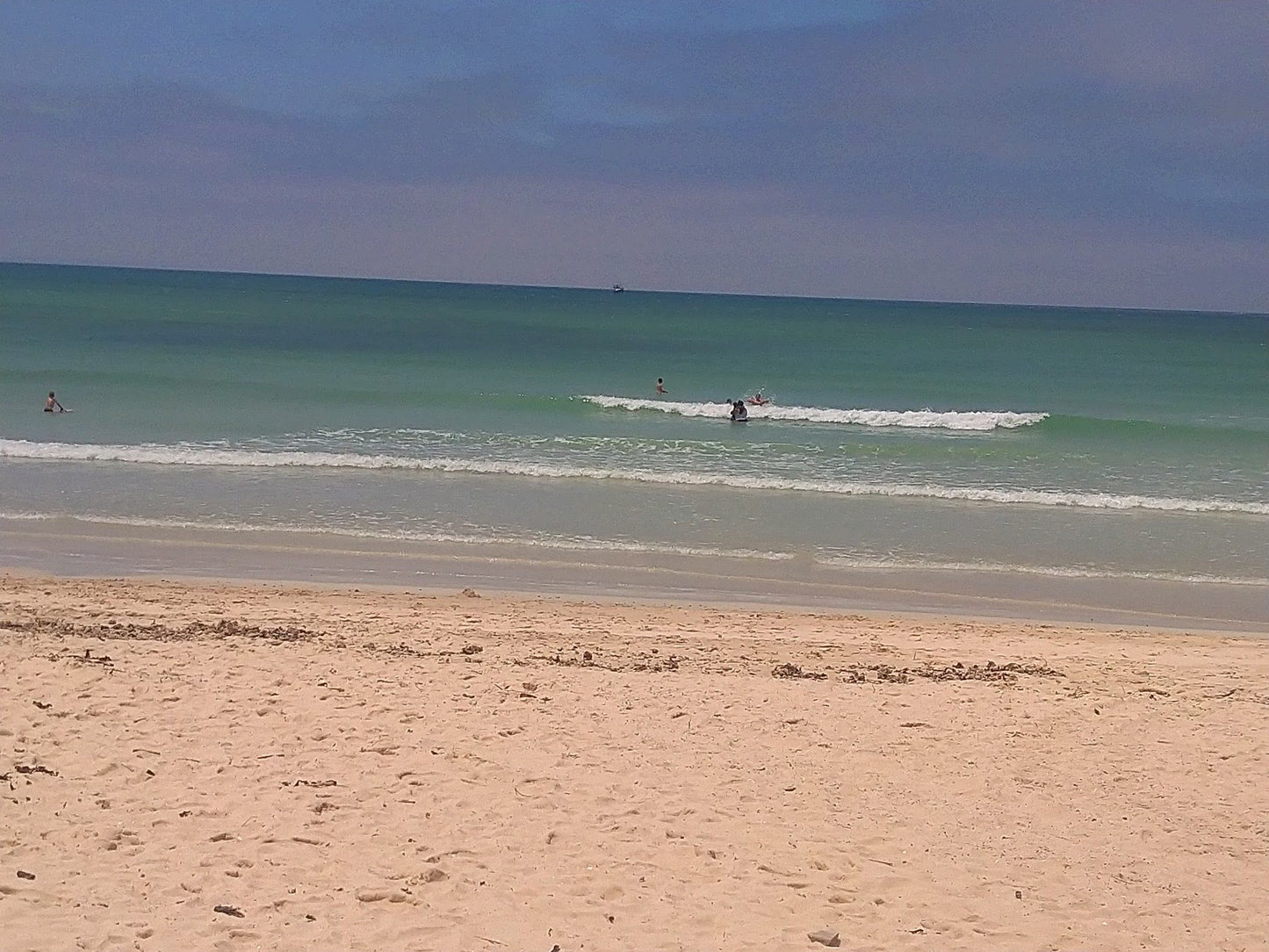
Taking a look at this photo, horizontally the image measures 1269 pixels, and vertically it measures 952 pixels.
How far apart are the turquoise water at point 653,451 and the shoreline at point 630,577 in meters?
0.54

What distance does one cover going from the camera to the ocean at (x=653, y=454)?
1488 cm

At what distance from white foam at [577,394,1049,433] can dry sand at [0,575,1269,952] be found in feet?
65.6

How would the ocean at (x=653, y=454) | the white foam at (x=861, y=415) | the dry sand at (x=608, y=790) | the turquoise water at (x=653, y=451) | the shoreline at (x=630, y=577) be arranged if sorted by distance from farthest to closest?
the white foam at (x=861, y=415)
the turquoise water at (x=653, y=451)
the ocean at (x=653, y=454)
the shoreline at (x=630, y=577)
the dry sand at (x=608, y=790)

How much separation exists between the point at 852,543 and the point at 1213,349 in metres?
70.5

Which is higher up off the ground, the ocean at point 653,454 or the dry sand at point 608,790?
the ocean at point 653,454

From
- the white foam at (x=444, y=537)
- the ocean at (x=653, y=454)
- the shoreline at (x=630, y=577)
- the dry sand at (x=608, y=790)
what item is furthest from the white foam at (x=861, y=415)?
the dry sand at (x=608, y=790)

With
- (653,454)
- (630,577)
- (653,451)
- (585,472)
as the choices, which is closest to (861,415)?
(653,451)

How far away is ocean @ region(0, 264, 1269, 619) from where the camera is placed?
1488cm

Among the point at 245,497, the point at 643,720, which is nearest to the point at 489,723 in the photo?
the point at 643,720

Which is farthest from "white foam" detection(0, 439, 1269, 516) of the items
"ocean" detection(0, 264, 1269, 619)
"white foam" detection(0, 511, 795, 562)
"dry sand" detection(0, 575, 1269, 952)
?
"dry sand" detection(0, 575, 1269, 952)

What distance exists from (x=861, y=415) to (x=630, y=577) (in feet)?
61.4

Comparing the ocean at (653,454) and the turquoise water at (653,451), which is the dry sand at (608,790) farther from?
the turquoise water at (653,451)

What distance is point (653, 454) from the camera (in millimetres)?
22484

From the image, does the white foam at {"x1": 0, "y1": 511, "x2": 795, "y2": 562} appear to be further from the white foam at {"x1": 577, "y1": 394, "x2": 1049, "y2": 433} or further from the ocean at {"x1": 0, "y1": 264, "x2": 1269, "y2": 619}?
the white foam at {"x1": 577, "y1": 394, "x2": 1049, "y2": 433}
